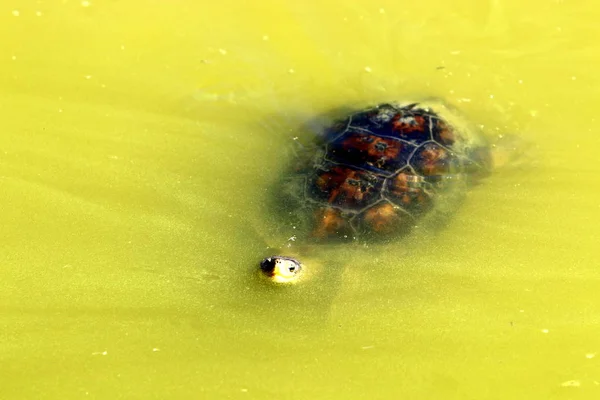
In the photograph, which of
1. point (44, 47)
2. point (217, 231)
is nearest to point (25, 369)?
point (217, 231)

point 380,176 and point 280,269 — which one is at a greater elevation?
point 380,176

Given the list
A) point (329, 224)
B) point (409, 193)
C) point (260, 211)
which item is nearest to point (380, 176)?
point (409, 193)

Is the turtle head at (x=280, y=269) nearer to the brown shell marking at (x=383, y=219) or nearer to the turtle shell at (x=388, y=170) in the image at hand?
the turtle shell at (x=388, y=170)

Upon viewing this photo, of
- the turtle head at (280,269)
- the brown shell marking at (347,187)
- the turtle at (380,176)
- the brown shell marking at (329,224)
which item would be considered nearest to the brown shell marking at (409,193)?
the turtle at (380,176)

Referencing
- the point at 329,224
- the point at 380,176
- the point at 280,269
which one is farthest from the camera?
the point at 380,176

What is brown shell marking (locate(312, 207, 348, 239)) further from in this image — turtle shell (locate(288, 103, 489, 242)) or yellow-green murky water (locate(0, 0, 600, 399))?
yellow-green murky water (locate(0, 0, 600, 399))

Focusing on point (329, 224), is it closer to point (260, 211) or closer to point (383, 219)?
point (383, 219)

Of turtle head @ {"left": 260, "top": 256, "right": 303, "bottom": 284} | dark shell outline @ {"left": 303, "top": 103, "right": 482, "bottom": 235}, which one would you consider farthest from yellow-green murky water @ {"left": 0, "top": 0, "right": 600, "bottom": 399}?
dark shell outline @ {"left": 303, "top": 103, "right": 482, "bottom": 235}

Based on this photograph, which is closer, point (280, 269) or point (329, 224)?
point (280, 269)
